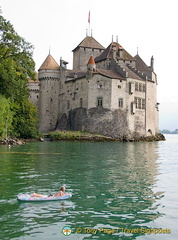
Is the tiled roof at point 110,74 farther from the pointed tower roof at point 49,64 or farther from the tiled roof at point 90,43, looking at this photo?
the tiled roof at point 90,43

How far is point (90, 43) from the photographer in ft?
238

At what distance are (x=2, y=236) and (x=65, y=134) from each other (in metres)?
44.1

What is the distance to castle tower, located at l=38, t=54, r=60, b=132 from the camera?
68.1 meters

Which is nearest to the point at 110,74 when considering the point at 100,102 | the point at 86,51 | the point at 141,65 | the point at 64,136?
the point at 100,102

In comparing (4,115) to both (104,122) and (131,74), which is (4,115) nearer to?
(104,122)

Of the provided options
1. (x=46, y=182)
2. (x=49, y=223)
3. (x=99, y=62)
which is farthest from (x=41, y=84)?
(x=49, y=223)

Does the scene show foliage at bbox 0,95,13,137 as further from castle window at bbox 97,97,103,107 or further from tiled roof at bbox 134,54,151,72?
tiled roof at bbox 134,54,151,72

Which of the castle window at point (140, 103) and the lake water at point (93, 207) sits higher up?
the castle window at point (140, 103)

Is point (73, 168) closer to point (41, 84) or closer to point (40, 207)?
point (40, 207)

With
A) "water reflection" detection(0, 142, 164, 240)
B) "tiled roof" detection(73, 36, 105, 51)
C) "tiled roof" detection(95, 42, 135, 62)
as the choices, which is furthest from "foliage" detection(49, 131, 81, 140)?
"water reflection" detection(0, 142, 164, 240)

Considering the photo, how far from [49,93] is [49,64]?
6.35m

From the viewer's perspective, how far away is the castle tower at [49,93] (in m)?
68.1

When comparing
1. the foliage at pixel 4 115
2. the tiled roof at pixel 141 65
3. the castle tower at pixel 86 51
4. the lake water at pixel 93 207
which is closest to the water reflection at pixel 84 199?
the lake water at pixel 93 207

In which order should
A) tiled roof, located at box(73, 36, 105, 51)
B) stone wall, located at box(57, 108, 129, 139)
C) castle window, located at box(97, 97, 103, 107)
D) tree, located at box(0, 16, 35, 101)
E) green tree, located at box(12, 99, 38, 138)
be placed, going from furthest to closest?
1. tiled roof, located at box(73, 36, 105, 51)
2. castle window, located at box(97, 97, 103, 107)
3. stone wall, located at box(57, 108, 129, 139)
4. green tree, located at box(12, 99, 38, 138)
5. tree, located at box(0, 16, 35, 101)
